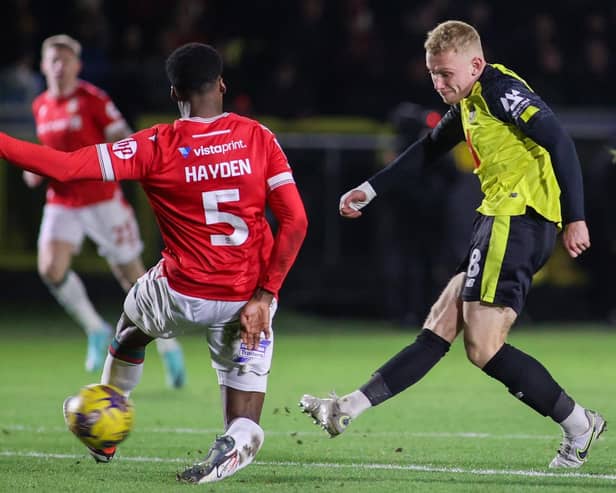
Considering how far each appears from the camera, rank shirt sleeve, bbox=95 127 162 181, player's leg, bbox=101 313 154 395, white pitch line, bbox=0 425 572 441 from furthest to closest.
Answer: white pitch line, bbox=0 425 572 441
player's leg, bbox=101 313 154 395
shirt sleeve, bbox=95 127 162 181

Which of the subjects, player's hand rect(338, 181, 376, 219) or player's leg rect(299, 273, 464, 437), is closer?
player's leg rect(299, 273, 464, 437)

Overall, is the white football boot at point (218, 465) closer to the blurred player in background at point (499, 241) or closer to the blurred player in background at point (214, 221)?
the blurred player in background at point (214, 221)

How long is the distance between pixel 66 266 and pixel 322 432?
11.7 ft

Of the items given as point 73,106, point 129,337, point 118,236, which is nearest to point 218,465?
point 129,337

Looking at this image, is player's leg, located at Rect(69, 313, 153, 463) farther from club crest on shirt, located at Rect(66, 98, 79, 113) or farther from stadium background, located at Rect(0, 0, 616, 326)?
stadium background, located at Rect(0, 0, 616, 326)

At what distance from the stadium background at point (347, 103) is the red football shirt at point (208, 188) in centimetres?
825

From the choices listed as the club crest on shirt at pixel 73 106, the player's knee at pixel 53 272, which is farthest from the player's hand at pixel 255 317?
the club crest on shirt at pixel 73 106

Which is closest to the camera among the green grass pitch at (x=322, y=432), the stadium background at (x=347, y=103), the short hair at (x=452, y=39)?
the green grass pitch at (x=322, y=432)

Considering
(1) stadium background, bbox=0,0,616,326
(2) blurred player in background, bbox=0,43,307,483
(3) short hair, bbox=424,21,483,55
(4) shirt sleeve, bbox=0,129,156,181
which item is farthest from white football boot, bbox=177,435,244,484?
(1) stadium background, bbox=0,0,616,326

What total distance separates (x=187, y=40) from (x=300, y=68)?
60.4 inches

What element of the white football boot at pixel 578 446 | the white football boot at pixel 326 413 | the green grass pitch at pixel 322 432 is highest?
the white football boot at pixel 326 413

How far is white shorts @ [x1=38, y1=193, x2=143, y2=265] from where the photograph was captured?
999 cm

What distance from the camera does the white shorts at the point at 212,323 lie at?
565 cm

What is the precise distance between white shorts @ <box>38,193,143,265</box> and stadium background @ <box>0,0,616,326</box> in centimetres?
397
